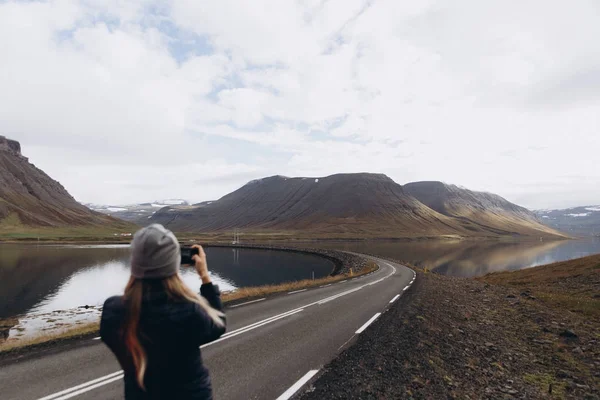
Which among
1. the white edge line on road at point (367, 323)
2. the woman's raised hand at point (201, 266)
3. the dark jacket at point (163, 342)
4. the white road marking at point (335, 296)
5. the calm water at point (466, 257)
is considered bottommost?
the calm water at point (466, 257)

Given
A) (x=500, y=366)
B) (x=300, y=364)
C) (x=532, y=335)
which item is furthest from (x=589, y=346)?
(x=300, y=364)

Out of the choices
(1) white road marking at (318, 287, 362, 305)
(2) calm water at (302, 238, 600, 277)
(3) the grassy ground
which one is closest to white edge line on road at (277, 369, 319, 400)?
(3) the grassy ground

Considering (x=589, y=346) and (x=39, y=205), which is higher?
(x=39, y=205)

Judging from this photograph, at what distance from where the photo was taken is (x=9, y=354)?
10266 millimetres

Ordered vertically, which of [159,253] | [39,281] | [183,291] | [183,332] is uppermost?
[159,253]

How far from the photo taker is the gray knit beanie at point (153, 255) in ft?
9.61

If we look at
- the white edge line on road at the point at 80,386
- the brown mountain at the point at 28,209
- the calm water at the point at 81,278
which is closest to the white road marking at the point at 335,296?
the white edge line on road at the point at 80,386

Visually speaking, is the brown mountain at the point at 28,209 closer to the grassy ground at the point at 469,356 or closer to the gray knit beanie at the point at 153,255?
the grassy ground at the point at 469,356

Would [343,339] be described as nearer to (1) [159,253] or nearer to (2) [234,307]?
(2) [234,307]

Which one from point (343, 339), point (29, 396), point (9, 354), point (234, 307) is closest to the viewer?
point (29, 396)

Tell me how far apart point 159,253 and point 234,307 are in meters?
16.5

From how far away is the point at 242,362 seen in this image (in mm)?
9594

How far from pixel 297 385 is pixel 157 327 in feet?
20.6

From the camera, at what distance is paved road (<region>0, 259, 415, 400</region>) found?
7.75 meters
